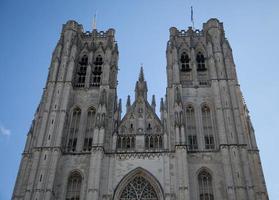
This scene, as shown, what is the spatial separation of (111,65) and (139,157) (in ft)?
36.9

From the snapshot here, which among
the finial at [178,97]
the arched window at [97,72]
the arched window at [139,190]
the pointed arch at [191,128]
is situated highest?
the arched window at [97,72]

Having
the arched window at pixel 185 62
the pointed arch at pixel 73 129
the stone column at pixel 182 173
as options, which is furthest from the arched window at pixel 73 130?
the arched window at pixel 185 62

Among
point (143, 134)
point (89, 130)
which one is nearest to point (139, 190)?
point (143, 134)

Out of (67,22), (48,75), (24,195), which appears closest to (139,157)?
(24,195)

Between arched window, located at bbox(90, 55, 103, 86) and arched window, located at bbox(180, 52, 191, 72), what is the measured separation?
810 centimetres

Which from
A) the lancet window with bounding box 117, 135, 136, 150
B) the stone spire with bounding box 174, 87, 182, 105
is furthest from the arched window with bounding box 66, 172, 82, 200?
the stone spire with bounding box 174, 87, 182, 105

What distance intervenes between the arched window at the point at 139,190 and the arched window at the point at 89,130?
5.07m

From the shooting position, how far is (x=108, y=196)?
31047 millimetres

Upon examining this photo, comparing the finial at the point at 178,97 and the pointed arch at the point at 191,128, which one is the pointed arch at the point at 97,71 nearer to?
the finial at the point at 178,97

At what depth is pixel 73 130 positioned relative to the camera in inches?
1419

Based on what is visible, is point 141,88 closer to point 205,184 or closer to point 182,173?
point 182,173

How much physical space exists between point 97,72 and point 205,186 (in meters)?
15.9

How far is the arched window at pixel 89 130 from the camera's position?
3494 centimetres

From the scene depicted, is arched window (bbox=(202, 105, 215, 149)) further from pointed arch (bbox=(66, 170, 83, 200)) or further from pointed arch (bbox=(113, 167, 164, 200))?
pointed arch (bbox=(66, 170, 83, 200))
